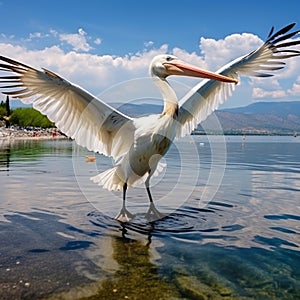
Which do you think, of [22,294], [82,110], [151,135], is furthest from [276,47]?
[22,294]

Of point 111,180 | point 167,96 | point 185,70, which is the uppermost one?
point 185,70

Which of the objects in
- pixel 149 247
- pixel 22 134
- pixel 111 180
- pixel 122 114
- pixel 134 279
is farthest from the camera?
pixel 22 134

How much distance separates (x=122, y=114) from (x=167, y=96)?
962 mm

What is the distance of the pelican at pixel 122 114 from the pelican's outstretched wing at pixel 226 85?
2 centimetres

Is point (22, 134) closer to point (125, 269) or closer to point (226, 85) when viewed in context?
point (226, 85)

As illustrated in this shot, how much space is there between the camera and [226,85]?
9461mm

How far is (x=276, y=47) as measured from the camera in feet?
30.1

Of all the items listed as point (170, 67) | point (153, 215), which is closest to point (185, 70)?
point (170, 67)

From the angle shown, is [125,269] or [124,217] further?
[124,217]

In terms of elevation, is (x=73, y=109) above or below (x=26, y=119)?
below

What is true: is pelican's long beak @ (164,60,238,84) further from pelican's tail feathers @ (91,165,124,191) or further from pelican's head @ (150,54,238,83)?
pelican's tail feathers @ (91,165,124,191)

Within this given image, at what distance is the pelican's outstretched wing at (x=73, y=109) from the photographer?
7211 mm

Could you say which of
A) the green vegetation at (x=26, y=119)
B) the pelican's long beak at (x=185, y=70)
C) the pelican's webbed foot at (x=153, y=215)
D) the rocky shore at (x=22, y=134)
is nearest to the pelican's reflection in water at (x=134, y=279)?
the pelican's webbed foot at (x=153, y=215)

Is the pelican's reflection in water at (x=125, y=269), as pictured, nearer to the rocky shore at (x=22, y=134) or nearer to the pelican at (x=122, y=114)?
the pelican at (x=122, y=114)
